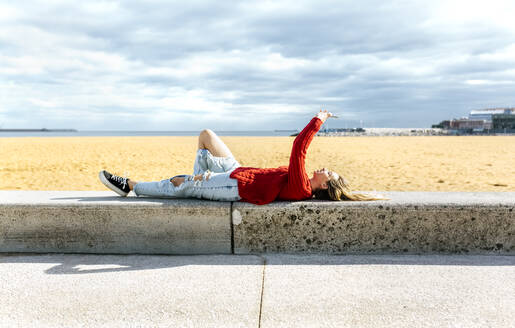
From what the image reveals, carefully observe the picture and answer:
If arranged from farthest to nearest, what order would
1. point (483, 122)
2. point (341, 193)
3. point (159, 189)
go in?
1. point (483, 122)
2. point (159, 189)
3. point (341, 193)

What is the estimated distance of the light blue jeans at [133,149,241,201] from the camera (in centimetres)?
363

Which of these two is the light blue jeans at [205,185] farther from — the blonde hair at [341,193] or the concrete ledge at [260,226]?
the blonde hair at [341,193]

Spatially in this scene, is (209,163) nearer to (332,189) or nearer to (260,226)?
(260,226)

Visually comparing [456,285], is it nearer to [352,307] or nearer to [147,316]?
[352,307]

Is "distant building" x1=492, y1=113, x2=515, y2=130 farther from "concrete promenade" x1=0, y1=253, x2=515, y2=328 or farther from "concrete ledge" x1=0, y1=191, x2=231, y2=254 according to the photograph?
"concrete ledge" x1=0, y1=191, x2=231, y2=254

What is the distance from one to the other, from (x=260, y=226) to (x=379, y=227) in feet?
3.27

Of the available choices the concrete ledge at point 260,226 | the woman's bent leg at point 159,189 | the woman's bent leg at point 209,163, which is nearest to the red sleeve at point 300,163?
the concrete ledge at point 260,226

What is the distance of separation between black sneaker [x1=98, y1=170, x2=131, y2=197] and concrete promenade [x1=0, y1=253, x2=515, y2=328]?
709mm

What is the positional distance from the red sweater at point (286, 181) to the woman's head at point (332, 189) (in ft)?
0.38

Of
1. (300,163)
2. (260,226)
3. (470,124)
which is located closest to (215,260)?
(260,226)

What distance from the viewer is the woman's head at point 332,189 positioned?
3.60 meters

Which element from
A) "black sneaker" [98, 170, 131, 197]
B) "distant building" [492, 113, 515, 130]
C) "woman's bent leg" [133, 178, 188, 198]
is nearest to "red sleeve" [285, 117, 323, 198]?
"woman's bent leg" [133, 178, 188, 198]

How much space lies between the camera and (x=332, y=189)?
11.9ft

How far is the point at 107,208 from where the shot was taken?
3562 mm
